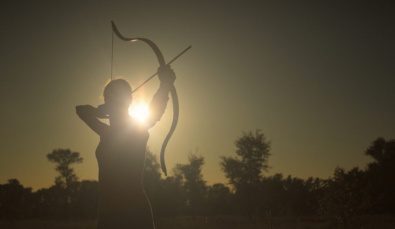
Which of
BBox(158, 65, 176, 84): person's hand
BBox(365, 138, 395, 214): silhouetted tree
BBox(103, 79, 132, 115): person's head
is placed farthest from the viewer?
BBox(365, 138, 395, 214): silhouetted tree

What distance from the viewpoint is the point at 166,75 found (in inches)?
190

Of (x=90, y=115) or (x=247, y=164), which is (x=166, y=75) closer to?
(x=90, y=115)

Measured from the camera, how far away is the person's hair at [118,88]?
14.3 feet

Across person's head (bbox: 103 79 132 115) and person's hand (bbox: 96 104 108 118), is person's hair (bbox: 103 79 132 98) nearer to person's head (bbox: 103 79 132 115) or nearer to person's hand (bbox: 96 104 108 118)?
person's head (bbox: 103 79 132 115)

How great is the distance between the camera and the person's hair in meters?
4.35

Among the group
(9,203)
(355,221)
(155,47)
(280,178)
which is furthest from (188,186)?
(155,47)

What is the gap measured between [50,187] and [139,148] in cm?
8935

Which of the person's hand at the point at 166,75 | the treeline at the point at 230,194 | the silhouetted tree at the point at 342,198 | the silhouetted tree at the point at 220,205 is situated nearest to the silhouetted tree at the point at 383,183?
the treeline at the point at 230,194

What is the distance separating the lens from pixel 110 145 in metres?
4.24

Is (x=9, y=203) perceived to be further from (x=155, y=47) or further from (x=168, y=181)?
(x=155, y=47)

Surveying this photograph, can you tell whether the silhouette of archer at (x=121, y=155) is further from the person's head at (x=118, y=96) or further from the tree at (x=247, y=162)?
the tree at (x=247, y=162)

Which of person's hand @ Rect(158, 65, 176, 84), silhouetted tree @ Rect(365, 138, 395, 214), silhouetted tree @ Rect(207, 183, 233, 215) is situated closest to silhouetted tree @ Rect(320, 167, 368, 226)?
silhouetted tree @ Rect(365, 138, 395, 214)

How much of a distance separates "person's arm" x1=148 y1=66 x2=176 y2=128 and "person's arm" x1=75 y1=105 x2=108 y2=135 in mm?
497

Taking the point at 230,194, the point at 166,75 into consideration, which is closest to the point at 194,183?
the point at 230,194
